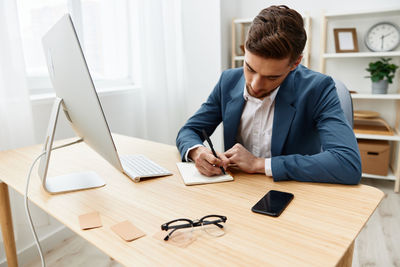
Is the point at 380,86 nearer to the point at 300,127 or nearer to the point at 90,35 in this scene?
the point at 300,127

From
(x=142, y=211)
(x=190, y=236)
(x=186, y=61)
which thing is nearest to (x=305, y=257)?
(x=190, y=236)

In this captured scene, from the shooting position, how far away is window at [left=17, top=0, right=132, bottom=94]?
1805 mm

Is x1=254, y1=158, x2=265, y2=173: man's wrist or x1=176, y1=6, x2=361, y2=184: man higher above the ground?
x1=176, y1=6, x2=361, y2=184: man

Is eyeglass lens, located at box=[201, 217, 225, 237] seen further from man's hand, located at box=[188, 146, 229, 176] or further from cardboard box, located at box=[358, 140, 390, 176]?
cardboard box, located at box=[358, 140, 390, 176]

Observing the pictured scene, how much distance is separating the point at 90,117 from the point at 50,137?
0.26 metres

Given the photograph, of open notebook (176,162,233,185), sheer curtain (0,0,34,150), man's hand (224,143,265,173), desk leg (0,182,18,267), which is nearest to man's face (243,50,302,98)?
man's hand (224,143,265,173)

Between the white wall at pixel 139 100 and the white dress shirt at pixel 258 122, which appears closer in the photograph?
the white dress shirt at pixel 258 122

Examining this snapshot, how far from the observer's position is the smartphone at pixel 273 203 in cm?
79

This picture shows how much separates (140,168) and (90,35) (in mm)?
1451

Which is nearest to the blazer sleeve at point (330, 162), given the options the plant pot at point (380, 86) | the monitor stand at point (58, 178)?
the monitor stand at point (58, 178)

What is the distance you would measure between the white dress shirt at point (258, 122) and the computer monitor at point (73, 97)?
644 millimetres

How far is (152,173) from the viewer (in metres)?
1.06

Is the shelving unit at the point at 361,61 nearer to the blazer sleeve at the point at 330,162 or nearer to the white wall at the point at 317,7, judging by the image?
the white wall at the point at 317,7

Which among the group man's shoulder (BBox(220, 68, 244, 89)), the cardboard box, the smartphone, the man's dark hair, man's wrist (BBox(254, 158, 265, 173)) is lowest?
→ the cardboard box
